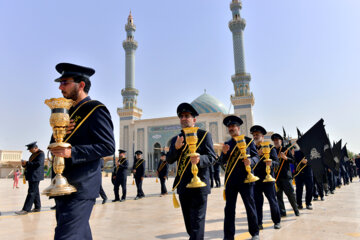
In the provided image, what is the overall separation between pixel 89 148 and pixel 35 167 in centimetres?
532

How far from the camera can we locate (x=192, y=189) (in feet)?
8.86

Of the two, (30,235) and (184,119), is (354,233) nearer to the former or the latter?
(184,119)

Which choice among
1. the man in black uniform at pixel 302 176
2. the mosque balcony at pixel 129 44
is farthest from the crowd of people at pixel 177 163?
the mosque balcony at pixel 129 44

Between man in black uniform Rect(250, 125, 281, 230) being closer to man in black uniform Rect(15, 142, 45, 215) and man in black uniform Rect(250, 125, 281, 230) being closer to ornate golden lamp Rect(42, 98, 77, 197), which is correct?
ornate golden lamp Rect(42, 98, 77, 197)

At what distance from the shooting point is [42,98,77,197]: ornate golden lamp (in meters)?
1.66

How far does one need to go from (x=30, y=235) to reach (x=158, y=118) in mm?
32246

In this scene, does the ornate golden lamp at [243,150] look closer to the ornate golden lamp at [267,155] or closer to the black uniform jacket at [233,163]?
the black uniform jacket at [233,163]

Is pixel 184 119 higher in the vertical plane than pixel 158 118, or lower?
Answer: lower

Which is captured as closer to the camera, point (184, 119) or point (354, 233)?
point (184, 119)

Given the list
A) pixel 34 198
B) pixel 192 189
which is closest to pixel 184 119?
pixel 192 189

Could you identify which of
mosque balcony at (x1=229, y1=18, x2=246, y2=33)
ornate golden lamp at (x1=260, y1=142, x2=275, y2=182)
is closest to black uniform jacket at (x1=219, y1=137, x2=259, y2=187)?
ornate golden lamp at (x1=260, y1=142, x2=275, y2=182)

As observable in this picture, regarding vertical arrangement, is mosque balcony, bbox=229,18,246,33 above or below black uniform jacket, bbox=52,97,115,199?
above

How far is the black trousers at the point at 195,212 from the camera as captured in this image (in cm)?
249

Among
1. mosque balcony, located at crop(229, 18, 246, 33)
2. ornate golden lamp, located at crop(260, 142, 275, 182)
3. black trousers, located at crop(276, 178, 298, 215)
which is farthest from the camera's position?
mosque balcony, located at crop(229, 18, 246, 33)
